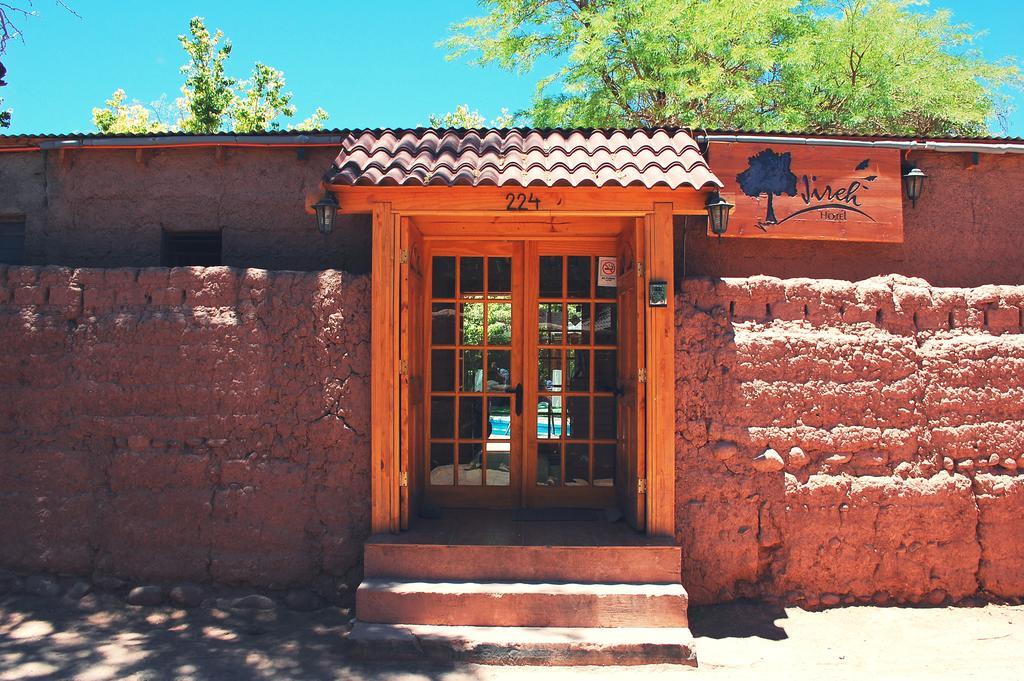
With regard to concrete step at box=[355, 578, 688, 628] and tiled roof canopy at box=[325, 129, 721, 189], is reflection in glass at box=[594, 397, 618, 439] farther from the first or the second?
tiled roof canopy at box=[325, 129, 721, 189]

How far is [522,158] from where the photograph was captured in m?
5.22

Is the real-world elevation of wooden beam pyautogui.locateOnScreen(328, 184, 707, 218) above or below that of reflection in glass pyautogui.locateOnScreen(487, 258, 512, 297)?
above

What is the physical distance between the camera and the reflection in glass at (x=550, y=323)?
6.21 meters

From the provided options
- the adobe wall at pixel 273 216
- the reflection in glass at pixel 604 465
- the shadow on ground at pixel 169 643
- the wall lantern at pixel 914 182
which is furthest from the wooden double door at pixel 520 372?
the wall lantern at pixel 914 182

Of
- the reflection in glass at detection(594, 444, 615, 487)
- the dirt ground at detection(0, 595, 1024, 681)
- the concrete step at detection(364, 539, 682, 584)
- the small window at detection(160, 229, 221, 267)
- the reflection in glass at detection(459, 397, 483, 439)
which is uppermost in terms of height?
the small window at detection(160, 229, 221, 267)

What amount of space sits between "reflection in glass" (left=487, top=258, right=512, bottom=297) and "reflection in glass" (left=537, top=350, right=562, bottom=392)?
64 cm

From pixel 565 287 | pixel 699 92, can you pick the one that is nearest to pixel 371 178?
pixel 565 287

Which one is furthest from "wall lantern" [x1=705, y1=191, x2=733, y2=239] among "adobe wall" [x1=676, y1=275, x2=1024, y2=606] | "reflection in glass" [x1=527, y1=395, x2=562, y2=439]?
"reflection in glass" [x1=527, y1=395, x2=562, y2=439]

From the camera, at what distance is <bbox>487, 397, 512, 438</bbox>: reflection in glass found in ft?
20.2

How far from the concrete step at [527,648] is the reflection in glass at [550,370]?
2202mm

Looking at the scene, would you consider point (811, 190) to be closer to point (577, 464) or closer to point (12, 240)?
point (577, 464)

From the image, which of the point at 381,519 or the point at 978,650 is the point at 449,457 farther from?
the point at 978,650

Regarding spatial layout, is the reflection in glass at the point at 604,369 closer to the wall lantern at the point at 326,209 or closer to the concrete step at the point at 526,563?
the concrete step at the point at 526,563

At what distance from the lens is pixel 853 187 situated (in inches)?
238
